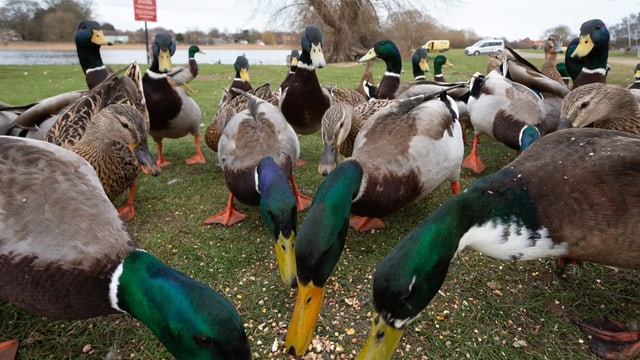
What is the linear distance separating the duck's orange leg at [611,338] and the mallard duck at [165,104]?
13.8 feet

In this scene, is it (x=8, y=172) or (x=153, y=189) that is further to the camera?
(x=153, y=189)

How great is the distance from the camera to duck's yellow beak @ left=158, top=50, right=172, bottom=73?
480 centimetres

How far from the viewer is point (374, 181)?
2.77 meters

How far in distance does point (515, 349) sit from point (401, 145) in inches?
59.9

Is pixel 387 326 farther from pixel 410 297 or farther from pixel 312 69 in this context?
pixel 312 69

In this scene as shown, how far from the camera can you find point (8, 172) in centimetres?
206

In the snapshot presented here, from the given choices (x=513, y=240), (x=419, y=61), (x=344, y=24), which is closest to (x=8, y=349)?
(x=513, y=240)

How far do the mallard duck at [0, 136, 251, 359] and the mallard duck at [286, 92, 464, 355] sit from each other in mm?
562

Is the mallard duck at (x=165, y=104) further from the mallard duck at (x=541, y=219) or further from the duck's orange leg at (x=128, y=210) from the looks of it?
the mallard duck at (x=541, y=219)

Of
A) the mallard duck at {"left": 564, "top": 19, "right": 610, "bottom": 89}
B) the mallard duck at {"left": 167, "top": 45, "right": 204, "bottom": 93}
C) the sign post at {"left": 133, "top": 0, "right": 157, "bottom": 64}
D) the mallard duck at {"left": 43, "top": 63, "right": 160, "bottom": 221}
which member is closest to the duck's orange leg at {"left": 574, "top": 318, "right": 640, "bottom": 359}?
the mallard duck at {"left": 43, "top": 63, "right": 160, "bottom": 221}

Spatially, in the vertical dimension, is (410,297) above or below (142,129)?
below

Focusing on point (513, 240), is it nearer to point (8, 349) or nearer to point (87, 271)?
point (87, 271)

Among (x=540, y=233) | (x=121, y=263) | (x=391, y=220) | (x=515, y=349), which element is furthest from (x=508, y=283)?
(x=121, y=263)

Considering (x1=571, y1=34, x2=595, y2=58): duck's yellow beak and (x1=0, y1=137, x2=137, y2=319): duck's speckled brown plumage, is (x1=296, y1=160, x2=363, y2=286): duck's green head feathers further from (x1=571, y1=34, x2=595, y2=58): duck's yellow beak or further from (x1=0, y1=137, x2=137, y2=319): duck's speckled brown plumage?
(x1=571, y1=34, x2=595, y2=58): duck's yellow beak
